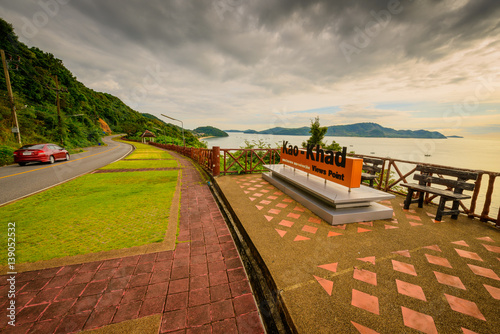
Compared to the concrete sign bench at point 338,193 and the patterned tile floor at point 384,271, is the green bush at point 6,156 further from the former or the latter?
the concrete sign bench at point 338,193

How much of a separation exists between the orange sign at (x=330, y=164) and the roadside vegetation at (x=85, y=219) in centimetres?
417

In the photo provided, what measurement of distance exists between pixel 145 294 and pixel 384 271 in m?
3.19

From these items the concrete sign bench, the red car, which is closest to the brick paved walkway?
the concrete sign bench

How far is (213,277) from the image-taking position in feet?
8.32

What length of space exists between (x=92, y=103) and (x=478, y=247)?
8697 cm

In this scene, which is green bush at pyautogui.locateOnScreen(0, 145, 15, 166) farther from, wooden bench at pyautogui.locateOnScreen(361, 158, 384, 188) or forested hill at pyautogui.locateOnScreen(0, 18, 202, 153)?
wooden bench at pyautogui.locateOnScreen(361, 158, 384, 188)

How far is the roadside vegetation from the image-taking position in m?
3.13

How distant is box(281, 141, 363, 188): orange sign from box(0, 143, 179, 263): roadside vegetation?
13.7ft

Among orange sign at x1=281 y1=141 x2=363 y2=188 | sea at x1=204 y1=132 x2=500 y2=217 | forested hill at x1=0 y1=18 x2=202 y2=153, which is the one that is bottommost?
sea at x1=204 y1=132 x2=500 y2=217

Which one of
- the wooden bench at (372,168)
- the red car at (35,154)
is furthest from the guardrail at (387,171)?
the red car at (35,154)

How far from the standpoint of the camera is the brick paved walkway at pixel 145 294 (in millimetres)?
1896

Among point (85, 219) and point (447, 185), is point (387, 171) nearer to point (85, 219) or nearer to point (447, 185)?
point (447, 185)

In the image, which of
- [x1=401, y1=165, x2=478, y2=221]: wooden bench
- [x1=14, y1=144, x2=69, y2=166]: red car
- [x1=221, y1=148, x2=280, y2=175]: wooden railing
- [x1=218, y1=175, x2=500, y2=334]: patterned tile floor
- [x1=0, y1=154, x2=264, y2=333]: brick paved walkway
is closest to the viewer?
[x1=218, y1=175, x2=500, y2=334]: patterned tile floor

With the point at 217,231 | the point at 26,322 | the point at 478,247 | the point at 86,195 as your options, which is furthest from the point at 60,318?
the point at 478,247
